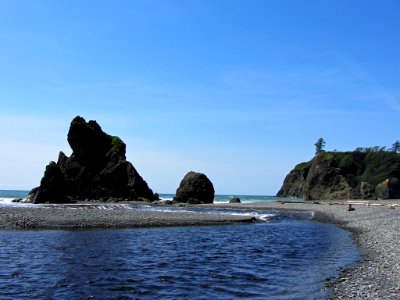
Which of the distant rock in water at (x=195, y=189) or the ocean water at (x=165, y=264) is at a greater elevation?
the distant rock in water at (x=195, y=189)

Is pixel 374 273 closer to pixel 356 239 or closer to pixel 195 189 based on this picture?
pixel 356 239

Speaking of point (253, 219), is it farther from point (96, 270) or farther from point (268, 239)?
point (96, 270)

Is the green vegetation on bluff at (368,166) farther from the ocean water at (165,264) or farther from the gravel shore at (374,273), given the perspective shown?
the ocean water at (165,264)

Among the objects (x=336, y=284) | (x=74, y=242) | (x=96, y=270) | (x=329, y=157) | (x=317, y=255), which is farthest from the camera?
(x=329, y=157)

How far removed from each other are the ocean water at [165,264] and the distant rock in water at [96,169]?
68.1 m

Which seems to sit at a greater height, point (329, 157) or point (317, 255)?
point (329, 157)

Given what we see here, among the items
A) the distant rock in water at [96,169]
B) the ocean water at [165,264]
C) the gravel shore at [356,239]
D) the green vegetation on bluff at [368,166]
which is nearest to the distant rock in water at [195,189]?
the distant rock in water at [96,169]

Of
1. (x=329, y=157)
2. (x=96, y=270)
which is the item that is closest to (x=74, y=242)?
(x=96, y=270)

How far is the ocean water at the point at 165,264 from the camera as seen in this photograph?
16016mm

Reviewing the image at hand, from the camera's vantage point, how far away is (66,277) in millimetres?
17812

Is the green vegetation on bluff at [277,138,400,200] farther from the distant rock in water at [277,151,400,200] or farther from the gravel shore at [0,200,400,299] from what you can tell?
the gravel shore at [0,200,400,299]

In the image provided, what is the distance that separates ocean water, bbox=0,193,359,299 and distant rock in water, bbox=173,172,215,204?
6249 centimetres

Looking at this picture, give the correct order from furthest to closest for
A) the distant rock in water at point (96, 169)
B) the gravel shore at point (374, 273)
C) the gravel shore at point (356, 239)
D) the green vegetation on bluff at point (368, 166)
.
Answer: the green vegetation on bluff at point (368, 166) < the distant rock in water at point (96, 169) < the gravel shore at point (356, 239) < the gravel shore at point (374, 273)

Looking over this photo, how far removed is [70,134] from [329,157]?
8717cm
